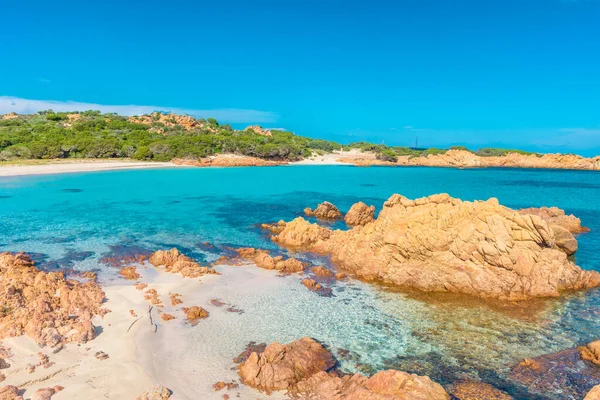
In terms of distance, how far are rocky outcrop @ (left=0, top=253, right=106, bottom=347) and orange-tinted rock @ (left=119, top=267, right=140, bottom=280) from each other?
4.36 ft

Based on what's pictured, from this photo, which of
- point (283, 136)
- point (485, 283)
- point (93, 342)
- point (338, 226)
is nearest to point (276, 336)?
point (93, 342)

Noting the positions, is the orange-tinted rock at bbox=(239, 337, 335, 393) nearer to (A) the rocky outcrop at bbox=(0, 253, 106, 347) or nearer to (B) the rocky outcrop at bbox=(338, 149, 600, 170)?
(A) the rocky outcrop at bbox=(0, 253, 106, 347)

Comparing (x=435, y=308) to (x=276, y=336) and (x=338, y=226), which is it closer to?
(x=276, y=336)

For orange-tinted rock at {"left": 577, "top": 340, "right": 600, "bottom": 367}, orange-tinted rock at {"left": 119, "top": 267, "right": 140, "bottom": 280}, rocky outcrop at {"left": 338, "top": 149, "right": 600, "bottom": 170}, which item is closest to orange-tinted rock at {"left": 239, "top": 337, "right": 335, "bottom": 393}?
orange-tinted rock at {"left": 577, "top": 340, "right": 600, "bottom": 367}

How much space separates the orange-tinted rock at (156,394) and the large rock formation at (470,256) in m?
9.07

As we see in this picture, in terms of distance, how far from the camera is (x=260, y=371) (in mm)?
8180

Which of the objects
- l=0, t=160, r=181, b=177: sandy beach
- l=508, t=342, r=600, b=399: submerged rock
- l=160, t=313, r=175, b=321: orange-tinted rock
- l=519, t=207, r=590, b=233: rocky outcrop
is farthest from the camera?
l=0, t=160, r=181, b=177: sandy beach

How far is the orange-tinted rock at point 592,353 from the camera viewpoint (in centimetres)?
920

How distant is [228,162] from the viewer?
7656 centimetres

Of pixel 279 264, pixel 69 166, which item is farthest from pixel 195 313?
pixel 69 166

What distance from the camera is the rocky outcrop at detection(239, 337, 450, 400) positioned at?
705cm

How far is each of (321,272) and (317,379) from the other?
7315mm

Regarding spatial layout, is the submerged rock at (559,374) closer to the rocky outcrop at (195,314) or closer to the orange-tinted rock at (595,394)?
the orange-tinted rock at (595,394)

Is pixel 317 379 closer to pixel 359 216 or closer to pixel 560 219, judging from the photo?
pixel 359 216
